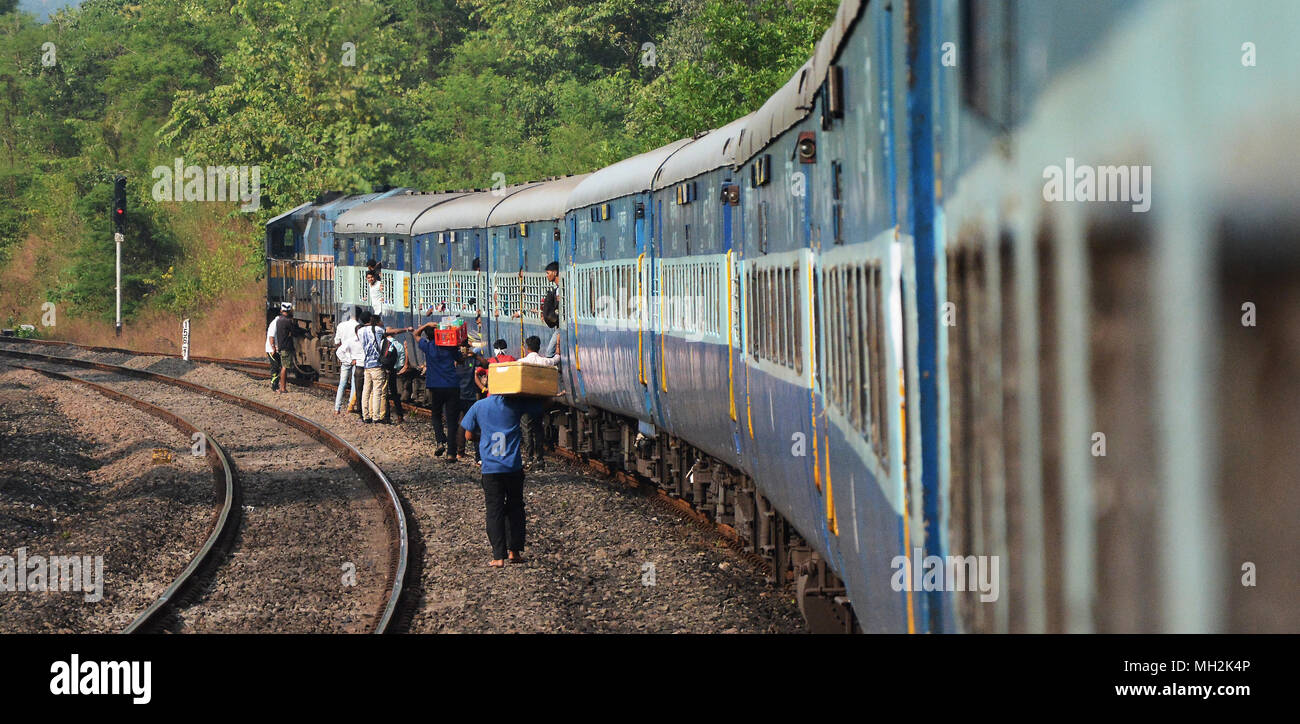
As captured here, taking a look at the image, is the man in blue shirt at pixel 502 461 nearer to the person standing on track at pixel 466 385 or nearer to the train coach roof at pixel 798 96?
the train coach roof at pixel 798 96

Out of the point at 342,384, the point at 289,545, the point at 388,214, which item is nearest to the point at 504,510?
the point at 289,545

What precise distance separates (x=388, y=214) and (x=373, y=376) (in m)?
6.31

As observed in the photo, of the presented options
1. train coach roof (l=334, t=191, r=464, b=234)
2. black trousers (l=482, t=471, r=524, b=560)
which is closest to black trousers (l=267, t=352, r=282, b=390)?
train coach roof (l=334, t=191, r=464, b=234)

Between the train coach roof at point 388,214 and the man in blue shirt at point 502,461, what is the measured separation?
15.9 metres

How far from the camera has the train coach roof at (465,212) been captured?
2398cm

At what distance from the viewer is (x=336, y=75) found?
55812 millimetres

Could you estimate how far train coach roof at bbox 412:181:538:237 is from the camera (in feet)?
78.7

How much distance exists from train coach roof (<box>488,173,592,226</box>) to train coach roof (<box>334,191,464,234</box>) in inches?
218

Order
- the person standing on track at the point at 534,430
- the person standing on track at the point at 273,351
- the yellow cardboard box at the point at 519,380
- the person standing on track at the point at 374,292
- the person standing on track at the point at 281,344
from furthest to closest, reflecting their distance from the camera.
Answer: the person standing on track at the point at 273,351 < the person standing on track at the point at 281,344 < the person standing on track at the point at 374,292 < the person standing on track at the point at 534,430 < the yellow cardboard box at the point at 519,380

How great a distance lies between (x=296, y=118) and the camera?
5525 centimetres

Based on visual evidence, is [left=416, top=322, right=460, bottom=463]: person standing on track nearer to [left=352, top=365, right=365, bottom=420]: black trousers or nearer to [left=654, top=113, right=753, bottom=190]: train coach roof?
[left=352, top=365, right=365, bottom=420]: black trousers

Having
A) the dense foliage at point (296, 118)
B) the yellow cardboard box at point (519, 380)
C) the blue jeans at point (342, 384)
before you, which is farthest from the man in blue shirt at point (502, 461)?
the dense foliage at point (296, 118)
